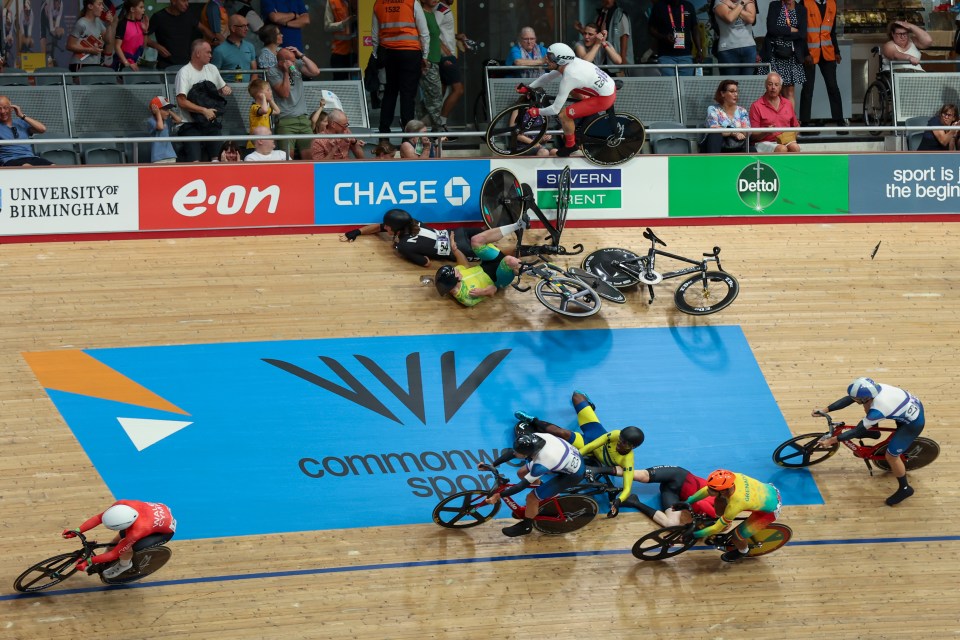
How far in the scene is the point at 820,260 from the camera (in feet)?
41.6

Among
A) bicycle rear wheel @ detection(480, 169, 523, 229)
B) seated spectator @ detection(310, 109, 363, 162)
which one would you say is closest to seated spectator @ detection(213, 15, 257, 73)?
seated spectator @ detection(310, 109, 363, 162)

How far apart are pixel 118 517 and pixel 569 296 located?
4.78m

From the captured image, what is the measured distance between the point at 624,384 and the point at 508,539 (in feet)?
7.21

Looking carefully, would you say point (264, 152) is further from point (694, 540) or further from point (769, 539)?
point (769, 539)

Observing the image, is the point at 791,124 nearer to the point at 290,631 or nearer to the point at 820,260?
the point at 820,260

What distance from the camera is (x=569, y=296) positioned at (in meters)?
11.5

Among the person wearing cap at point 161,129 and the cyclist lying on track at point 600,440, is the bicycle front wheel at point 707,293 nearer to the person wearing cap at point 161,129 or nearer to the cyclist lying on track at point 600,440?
the cyclist lying on track at point 600,440

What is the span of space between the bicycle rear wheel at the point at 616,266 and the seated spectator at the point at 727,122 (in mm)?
2117

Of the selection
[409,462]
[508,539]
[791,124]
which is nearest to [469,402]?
[409,462]

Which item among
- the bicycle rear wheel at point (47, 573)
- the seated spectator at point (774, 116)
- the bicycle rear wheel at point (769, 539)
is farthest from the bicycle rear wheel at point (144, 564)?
the seated spectator at point (774, 116)

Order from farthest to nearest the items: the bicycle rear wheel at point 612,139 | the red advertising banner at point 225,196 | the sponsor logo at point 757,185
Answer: the sponsor logo at point 757,185
the bicycle rear wheel at point 612,139
the red advertising banner at point 225,196

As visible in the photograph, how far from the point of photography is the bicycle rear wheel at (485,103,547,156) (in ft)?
41.0

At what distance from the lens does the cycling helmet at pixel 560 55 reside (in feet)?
39.6

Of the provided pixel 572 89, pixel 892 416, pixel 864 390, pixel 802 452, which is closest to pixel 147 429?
pixel 572 89
